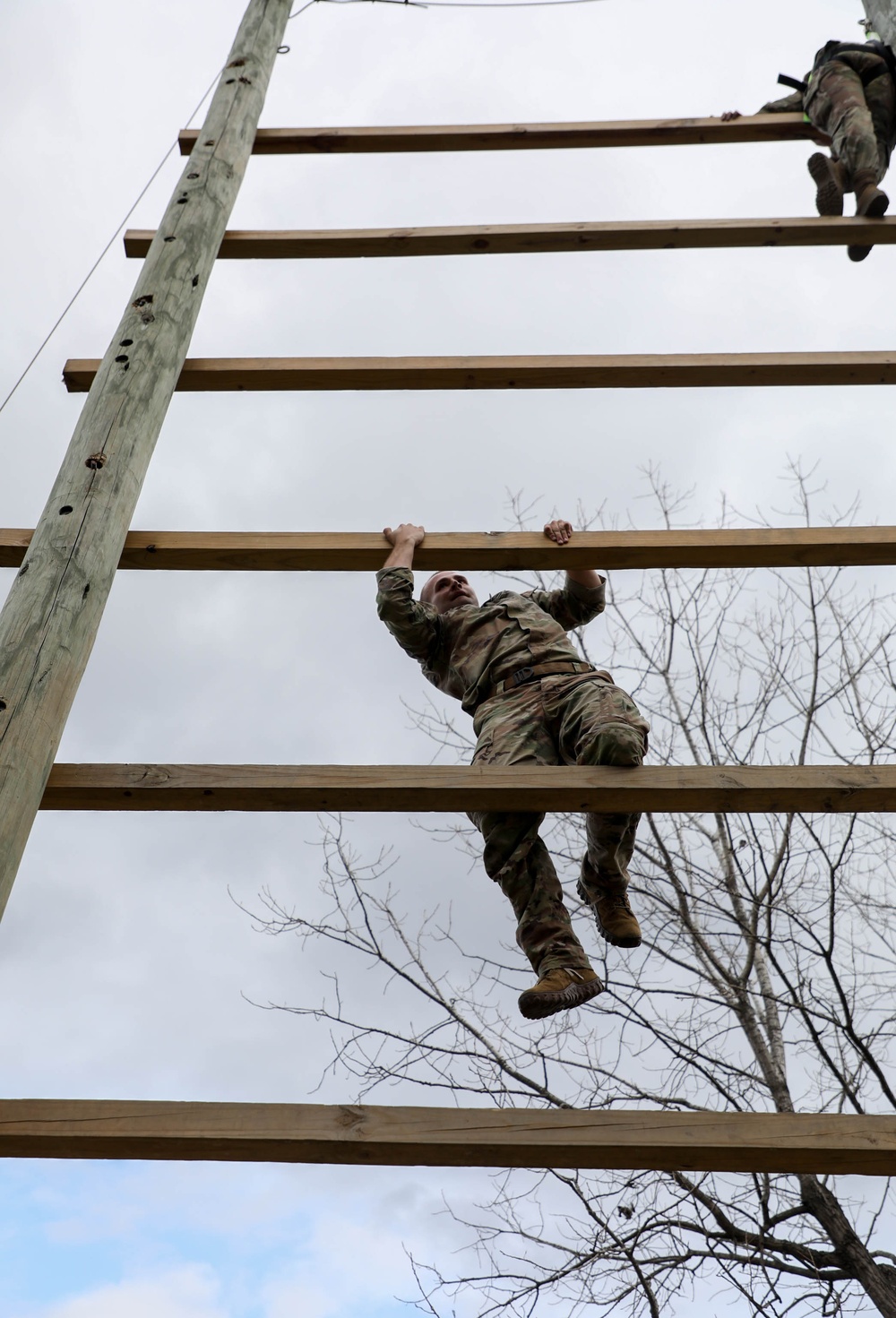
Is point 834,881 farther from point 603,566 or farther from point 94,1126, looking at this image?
point 94,1126

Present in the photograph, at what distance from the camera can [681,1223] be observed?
5.11 meters

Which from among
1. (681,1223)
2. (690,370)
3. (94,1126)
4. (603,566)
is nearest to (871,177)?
(690,370)

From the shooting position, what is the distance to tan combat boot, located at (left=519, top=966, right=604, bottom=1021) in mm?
2604

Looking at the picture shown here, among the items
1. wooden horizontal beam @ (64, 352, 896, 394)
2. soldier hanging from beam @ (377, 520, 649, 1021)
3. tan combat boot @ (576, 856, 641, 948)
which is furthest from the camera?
wooden horizontal beam @ (64, 352, 896, 394)

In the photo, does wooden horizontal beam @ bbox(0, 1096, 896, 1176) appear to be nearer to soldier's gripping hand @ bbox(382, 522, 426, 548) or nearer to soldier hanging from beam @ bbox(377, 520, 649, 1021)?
soldier hanging from beam @ bbox(377, 520, 649, 1021)

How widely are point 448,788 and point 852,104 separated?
3.15 m

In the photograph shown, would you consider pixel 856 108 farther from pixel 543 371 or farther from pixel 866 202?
pixel 543 371

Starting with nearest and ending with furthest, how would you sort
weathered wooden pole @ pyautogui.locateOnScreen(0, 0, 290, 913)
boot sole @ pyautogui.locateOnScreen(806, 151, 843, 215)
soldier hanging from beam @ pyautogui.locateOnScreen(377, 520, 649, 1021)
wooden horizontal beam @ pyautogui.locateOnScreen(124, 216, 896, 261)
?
weathered wooden pole @ pyautogui.locateOnScreen(0, 0, 290, 913)
soldier hanging from beam @ pyautogui.locateOnScreen(377, 520, 649, 1021)
wooden horizontal beam @ pyautogui.locateOnScreen(124, 216, 896, 261)
boot sole @ pyautogui.locateOnScreen(806, 151, 843, 215)

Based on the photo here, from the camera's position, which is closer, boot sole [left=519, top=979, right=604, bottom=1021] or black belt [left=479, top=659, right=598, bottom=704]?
boot sole [left=519, top=979, right=604, bottom=1021]

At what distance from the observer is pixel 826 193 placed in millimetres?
4113

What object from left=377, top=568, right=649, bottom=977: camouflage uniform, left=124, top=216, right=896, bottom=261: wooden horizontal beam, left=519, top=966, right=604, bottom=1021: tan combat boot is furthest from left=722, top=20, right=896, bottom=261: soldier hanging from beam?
left=519, top=966, right=604, bottom=1021: tan combat boot

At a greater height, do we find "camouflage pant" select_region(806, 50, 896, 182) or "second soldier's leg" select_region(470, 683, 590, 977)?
"camouflage pant" select_region(806, 50, 896, 182)

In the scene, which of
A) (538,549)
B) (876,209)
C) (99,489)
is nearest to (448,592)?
(538,549)

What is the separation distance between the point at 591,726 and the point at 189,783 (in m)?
1.00
